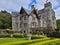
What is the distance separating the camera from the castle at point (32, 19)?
217 ft

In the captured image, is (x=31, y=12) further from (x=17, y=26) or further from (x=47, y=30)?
(x=47, y=30)

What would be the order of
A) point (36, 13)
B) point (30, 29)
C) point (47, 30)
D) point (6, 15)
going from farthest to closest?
point (6, 15) < point (36, 13) < point (30, 29) < point (47, 30)

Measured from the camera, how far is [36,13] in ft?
230

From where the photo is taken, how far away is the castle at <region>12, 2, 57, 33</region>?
2608 inches

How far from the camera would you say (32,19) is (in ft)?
223

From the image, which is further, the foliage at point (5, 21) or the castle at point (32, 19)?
the foliage at point (5, 21)

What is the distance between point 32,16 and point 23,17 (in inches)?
151

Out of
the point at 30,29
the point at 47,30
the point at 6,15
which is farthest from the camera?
the point at 6,15

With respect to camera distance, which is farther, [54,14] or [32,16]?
[54,14]

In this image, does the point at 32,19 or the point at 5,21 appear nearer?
the point at 32,19

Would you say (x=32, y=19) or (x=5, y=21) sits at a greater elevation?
(x=5, y=21)

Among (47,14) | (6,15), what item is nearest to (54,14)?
(47,14)

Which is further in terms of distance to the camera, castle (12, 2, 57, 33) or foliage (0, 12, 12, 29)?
foliage (0, 12, 12, 29)

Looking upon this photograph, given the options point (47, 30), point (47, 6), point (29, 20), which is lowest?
point (47, 30)
